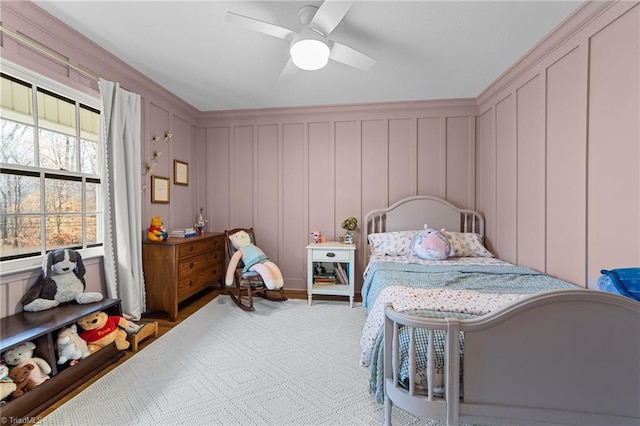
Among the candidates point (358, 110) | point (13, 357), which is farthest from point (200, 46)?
point (13, 357)

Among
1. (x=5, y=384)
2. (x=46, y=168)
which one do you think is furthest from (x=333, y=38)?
(x=5, y=384)

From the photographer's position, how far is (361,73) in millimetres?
2865

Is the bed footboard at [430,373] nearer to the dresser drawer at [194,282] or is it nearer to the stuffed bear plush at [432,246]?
the stuffed bear plush at [432,246]

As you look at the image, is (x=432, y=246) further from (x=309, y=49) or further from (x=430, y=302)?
(x=309, y=49)

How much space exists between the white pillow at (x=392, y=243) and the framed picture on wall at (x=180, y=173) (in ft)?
8.74

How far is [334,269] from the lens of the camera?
374 centimetres

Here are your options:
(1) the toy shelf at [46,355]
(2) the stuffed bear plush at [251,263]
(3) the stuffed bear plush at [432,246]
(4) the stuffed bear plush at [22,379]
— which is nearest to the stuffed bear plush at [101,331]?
(1) the toy shelf at [46,355]

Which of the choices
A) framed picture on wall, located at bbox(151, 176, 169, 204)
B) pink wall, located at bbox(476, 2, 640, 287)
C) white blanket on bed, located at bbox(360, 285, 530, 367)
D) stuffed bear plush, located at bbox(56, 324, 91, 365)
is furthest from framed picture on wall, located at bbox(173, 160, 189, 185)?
pink wall, located at bbox(476, 2, 640, 287)

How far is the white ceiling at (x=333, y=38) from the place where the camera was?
1922 mm

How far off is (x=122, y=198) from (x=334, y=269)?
8.28 feet

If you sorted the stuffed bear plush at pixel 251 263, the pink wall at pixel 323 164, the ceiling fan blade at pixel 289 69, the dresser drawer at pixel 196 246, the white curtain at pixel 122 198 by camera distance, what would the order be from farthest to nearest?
1. the pink wall at pixel 323 164
2. the stuffed bear plush at pixel 251 263
3. the dresser drawer at pixel 196 246
4. the white curtain at pixel 122 198
5. the ceiling fan blade at pixel 289 69

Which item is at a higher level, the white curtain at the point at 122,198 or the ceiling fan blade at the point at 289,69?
the ceiling fan blade at the point at 289,69

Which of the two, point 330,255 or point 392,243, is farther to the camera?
point 330,255

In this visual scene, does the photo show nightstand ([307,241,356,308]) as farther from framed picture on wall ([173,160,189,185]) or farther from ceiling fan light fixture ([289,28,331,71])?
ceiling fan light fixture ([289,28,331,71])
